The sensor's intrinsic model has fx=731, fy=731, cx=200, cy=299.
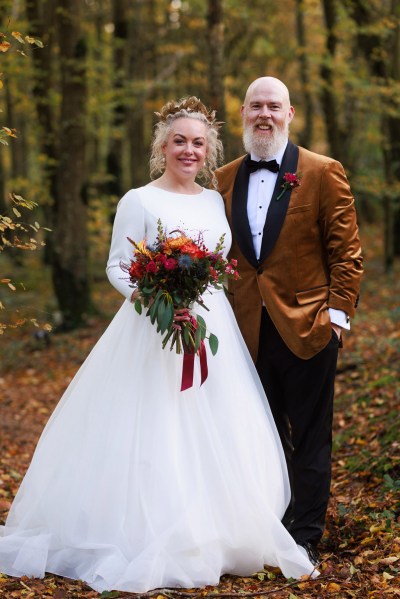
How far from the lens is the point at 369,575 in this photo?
12.9 feet

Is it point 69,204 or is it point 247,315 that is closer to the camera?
point 247,315

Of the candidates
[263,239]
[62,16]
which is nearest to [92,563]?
[263,239]

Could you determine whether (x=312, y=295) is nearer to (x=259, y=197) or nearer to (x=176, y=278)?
(x=259, y=197)

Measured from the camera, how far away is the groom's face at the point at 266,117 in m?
4.41

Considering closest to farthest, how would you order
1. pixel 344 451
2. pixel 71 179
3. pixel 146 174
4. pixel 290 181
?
pixel 290 181 < pixel 344 451 < pixel 71 179 < pixel 146 174

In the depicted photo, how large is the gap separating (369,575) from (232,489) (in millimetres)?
864

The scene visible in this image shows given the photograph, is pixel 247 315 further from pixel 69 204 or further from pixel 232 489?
pixel 69 204

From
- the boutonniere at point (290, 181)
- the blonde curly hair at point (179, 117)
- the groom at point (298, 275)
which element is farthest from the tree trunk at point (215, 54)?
the boutonniere at point (290, 181)

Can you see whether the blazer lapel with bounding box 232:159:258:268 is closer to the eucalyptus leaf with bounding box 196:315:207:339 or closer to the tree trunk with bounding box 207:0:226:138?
the eucalyptus leaf with bounding box 196:315:207:339

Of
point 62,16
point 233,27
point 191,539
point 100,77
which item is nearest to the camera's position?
point 191,539

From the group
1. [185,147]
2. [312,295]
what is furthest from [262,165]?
[312,295]

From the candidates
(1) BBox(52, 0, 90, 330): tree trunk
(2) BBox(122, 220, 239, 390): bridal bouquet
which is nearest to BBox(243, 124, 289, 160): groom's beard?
(2) BBox(122, 220, 239, 390): bridal bouquet

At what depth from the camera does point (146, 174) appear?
21734mm

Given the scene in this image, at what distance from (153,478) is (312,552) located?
1088 millimetres
